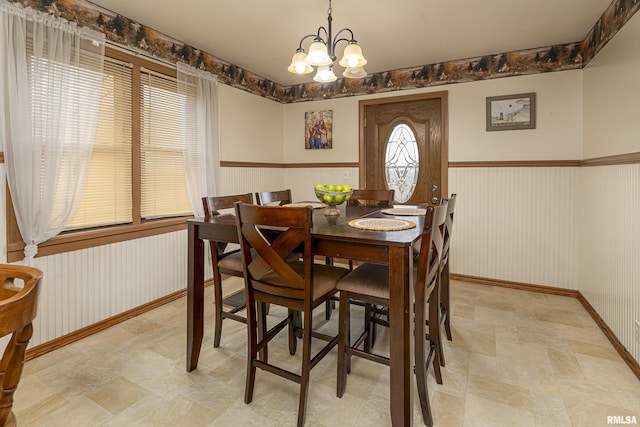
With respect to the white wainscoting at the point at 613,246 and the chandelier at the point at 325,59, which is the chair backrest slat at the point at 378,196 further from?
the white wainscoting at the point at 613,246

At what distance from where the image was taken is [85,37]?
231 cm

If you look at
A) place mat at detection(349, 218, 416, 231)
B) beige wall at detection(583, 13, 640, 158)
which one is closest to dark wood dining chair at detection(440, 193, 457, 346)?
place mat at detection(349, 218, 416, 231)

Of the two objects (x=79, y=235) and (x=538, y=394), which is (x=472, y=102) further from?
(x=79, y=235)

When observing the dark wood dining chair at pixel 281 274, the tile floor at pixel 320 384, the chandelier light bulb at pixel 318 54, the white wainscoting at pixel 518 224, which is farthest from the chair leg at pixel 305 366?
the white wainscoting at pixel 518 224

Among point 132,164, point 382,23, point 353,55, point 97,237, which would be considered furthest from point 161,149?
point 382,23

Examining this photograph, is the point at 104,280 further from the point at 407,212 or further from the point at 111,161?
the point at 407,212

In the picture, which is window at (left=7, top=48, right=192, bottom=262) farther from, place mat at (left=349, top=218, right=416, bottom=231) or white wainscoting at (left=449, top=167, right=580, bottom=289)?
white wainscoting at (left=449, top=167, right=580, bottom=289)

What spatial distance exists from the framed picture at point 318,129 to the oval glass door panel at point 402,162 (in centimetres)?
78

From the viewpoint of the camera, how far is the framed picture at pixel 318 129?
4297mm

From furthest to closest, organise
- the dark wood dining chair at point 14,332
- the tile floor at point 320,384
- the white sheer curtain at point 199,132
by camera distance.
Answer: the white sheer curtain at point 199,132 < the tile floor at point 320,384 < the dark wood dining chair at point 14,332

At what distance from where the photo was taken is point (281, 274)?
152 centimetres

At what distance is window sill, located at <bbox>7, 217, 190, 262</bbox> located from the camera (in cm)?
208

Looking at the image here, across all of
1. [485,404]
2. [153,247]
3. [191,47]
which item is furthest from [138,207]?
[485,404]

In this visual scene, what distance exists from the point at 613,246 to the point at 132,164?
11.8ft
